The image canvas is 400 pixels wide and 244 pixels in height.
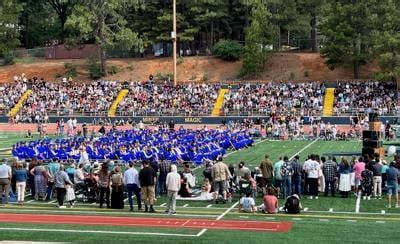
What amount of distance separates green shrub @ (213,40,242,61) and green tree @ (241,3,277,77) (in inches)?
120

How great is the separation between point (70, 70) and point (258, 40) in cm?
1964

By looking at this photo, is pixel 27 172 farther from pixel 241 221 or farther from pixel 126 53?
pixel 126 53

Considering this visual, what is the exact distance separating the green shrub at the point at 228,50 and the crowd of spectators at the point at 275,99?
9137mm

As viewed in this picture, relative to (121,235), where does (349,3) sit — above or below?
above

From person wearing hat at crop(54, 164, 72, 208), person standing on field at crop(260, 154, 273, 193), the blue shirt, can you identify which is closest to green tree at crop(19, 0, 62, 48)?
the blue shirt

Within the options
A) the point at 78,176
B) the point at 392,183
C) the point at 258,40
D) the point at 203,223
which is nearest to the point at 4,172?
the point at 78,176

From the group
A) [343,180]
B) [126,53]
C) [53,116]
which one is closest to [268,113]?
[53,116]

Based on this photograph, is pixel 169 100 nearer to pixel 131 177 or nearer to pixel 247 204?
pixel 131 177

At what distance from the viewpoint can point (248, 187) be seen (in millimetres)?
21562

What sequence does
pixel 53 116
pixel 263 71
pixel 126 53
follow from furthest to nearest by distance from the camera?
pixel 126 53
pixel 263 71
pixel 53 116

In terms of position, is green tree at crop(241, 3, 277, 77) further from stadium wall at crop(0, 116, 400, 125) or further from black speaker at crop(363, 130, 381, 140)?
black speaker at crop(363, 130, 381, 140)

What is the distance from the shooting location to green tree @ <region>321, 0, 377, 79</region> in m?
60.6

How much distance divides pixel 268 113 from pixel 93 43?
102ft

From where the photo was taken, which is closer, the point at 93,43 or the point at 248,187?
the point at 248,187
